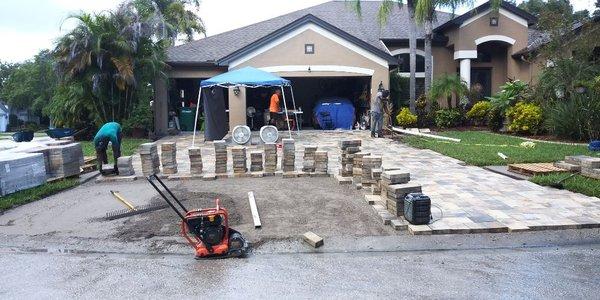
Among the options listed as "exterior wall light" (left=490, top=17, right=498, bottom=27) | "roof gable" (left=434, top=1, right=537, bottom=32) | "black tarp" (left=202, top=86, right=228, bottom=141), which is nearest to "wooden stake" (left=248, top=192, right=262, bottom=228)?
"black tarp" (left=202, top=86, right=228, bottom=141)

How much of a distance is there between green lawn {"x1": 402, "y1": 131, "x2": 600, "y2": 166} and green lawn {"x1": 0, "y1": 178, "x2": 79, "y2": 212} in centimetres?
887

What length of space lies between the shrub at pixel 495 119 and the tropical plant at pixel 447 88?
1.69 metres

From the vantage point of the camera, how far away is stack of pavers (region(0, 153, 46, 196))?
9.12m

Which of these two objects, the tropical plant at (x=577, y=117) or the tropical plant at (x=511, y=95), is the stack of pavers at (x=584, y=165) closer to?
the tropical plant at (x=577, y=117)

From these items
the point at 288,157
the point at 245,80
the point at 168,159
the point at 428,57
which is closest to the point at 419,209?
the point at 288,157

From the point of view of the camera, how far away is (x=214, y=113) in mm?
17500

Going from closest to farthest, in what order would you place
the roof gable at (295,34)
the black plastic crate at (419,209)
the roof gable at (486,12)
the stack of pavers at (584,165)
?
1. the black plastic crate at (419,209)
2. the stack of pavers at (584,165)
3. the roof gable at (295,34)
4. the roof gable at (486,12)

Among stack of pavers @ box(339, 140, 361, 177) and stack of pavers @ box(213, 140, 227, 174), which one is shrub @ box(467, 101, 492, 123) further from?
stack of pavers @ box(213, 140, 227, 174)

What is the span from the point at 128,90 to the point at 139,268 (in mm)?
15466

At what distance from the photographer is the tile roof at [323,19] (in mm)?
21750

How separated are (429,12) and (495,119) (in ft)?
16.6

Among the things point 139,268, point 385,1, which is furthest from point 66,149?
point 385,1

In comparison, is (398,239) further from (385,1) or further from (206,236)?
(385,1)

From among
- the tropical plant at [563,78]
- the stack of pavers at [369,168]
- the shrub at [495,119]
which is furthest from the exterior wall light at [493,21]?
the stack of pavers at [369,168]
